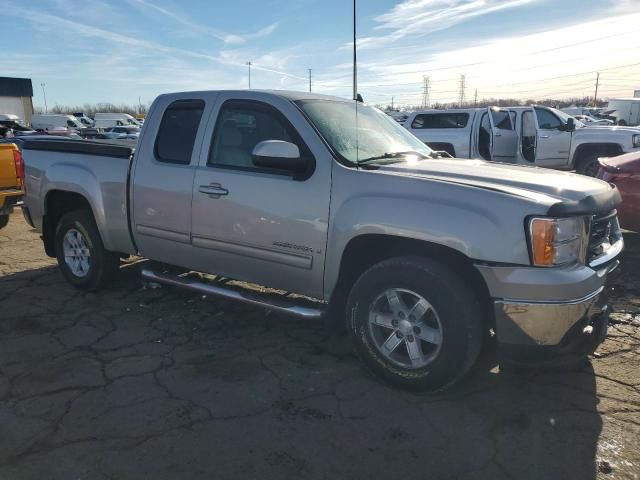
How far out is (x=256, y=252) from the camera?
3.97 metres

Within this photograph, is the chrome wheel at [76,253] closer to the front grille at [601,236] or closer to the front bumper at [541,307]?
the front bumper at [541,307]

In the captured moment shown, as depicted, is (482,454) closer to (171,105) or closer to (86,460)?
(86,460)

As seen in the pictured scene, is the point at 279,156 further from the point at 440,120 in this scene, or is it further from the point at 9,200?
the point at 440,120

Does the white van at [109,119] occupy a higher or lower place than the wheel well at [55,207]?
higher

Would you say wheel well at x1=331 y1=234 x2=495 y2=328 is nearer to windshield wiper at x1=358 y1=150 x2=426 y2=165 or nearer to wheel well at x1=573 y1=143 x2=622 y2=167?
windshield wiper at x1=358 y1=150 x2=426 y2=165

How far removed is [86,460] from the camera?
2.73 m

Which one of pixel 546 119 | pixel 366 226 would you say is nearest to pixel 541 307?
pixel 366 226

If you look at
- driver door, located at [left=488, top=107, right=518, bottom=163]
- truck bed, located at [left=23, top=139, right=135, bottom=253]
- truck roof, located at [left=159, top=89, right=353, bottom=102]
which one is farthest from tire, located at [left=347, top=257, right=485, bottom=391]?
driver door, located at [left=488, top=107, right=518, bottom=163]

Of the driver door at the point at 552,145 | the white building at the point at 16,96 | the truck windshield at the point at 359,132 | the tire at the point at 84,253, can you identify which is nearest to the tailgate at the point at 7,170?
the tire at the point at 84,253

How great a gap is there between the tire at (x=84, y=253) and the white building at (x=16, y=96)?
66543 mm

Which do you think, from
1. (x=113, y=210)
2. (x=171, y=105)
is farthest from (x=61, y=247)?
(x=171, y=105)

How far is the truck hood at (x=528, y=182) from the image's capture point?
10.00 feet

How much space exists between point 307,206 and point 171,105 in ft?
5.98

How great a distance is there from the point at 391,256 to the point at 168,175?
2.04 metres
